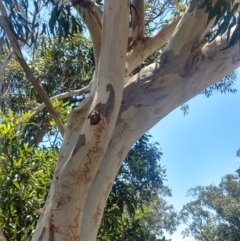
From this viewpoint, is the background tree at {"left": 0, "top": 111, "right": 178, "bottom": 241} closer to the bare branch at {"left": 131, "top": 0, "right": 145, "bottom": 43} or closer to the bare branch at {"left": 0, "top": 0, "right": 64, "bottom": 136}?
the bare branch at {"left": 0, "top": 0, "right": 64, "bottom": 136}

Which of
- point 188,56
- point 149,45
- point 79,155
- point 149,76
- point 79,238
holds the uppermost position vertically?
point 149,45

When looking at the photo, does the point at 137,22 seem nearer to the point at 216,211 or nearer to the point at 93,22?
the point at 93,22

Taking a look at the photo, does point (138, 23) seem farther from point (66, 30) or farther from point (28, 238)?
point (28, 238)

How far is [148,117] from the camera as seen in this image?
6.65 ft

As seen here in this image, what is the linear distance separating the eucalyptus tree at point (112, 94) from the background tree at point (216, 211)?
9051mm

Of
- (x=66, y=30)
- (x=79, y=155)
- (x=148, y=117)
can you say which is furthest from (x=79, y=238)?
(x=66, y=30)

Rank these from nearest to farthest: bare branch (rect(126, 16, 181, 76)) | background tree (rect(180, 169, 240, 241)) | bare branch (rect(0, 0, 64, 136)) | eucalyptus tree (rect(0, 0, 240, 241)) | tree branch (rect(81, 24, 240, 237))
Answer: eucalyptus tree (rect(0, 0, 240, 241)) → tree branch (rect(81, 24, 240, 237)) → bare branch (rect(0, 0, 64, 136)) → bare branch (rect(126, 16, 181, 76)) → background tree (rect(180, 169, 240, 241))

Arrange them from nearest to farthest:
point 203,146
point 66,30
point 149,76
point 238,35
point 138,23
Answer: point 238,35 < point 149,76 < point 66,30 < point 138,23 < point 203,146

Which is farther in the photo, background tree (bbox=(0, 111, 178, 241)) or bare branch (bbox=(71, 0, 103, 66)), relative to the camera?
background tree (bbox=(0, 111, 178, 241))

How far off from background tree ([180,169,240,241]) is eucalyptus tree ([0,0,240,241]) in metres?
9.05

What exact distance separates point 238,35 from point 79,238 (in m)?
1.21

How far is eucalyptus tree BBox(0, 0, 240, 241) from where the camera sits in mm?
1585

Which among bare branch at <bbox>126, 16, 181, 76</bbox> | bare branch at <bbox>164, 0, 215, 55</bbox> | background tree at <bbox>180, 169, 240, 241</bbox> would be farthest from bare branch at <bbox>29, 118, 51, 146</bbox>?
background tree at <bbox>180, 169, 240, 241</bbox>

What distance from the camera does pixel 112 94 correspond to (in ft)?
5.81
